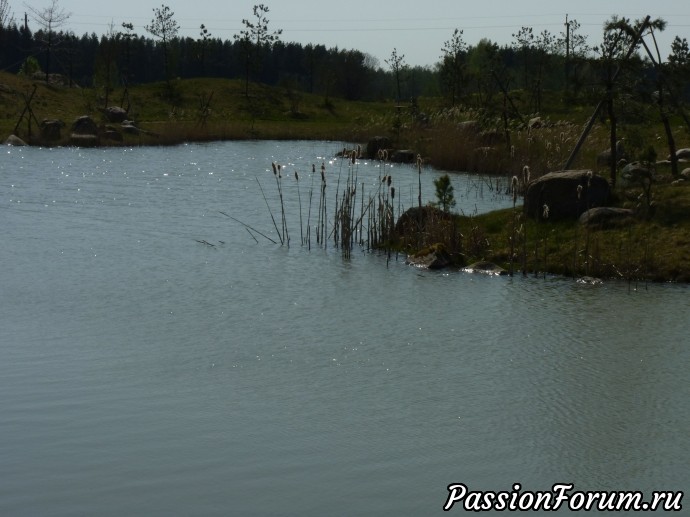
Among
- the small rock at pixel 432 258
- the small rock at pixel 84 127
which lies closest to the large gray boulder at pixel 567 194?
the small rock at pixel 432 258

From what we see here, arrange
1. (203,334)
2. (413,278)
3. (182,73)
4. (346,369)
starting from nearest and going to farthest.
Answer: (346,369) < (203,334) < (413,278) < (182,73)

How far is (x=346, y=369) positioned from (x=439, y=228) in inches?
283

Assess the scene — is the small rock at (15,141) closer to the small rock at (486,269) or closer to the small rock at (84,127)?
the small rock at (84,127)

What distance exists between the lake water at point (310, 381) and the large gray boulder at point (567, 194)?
2.70 metres

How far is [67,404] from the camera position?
8727 millimetres

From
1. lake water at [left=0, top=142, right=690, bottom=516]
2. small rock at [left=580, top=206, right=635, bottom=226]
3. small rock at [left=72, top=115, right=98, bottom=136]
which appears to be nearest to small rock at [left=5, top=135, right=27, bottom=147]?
small rock at [left=72, top=115, right=98, bottom=136]

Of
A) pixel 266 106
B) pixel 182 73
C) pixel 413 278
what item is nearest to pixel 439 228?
pixel 413 278

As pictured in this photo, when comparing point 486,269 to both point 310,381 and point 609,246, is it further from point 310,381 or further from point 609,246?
point 310,381

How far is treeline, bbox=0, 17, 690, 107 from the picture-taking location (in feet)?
65.8

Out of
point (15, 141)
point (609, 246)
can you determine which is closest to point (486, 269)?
point (609, 246)

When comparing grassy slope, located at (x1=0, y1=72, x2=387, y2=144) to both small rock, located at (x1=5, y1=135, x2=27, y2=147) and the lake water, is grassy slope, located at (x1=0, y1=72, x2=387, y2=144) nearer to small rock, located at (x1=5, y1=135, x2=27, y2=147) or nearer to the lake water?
small rock, located at (x1=5, y1=135, x2=27, y2=147)

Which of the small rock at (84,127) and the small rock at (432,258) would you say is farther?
the small rock at (84,127)

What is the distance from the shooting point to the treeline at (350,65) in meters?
20.1

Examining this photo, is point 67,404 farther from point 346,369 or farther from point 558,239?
point 558,239
